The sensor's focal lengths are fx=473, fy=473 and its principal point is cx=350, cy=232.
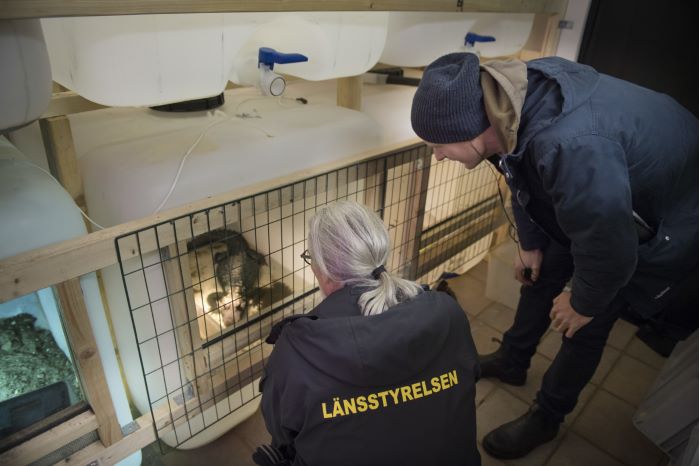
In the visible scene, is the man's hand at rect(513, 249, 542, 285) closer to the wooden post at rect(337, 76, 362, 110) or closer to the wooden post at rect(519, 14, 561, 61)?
the wooden post at rect(337, 76, 362, 110)

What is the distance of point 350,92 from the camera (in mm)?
1417

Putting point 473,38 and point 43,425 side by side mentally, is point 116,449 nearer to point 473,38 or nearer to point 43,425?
point 43,425

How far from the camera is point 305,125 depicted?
4.06 ft

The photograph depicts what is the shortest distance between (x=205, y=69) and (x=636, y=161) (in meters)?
0.89

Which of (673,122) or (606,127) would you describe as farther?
(673,122)

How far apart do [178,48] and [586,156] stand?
0.79 m

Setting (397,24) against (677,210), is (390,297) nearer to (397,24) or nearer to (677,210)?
(677,210)

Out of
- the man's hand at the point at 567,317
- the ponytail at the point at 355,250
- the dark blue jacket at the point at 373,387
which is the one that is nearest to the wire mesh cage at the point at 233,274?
the ponytail at the point at 355,250

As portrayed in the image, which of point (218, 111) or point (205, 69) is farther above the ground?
point (205, 69)

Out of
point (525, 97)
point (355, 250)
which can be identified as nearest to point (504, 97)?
point (525, 97)

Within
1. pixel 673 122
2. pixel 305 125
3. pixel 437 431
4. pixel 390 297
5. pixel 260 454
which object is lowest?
pixel 260 454

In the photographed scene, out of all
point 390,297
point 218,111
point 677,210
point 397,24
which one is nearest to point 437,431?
point 390,297

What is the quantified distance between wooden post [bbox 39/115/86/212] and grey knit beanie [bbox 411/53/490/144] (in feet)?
2.27

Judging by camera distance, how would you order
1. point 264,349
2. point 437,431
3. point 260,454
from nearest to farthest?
point 437,431 → point 260,454 → point 264,349
